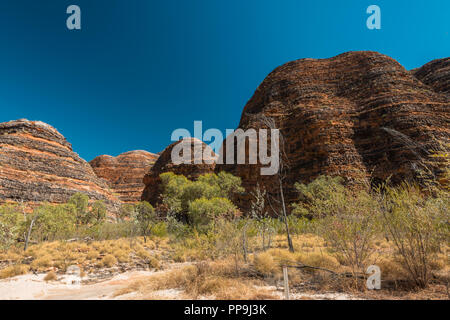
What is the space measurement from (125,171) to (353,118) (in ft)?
255

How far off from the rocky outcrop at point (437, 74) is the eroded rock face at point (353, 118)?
0.45 feet

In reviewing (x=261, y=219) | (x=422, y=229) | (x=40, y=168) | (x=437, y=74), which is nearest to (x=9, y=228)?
(x=261, y=219)

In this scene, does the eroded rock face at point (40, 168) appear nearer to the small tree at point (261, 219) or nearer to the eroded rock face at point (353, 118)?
the eroded rock face at point (353, 118)

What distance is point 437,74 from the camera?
33.2 m

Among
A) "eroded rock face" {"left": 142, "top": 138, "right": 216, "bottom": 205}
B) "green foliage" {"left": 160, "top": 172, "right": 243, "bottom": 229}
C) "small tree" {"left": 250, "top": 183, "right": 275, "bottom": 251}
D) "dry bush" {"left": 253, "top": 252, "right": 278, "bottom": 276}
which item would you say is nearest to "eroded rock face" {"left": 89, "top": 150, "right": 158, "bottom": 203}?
"eroded rock face" {"left": 142, "top": 138, "right": 216, "bottom": 205}

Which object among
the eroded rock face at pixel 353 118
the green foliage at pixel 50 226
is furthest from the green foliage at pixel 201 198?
the green foliage at pixel 50 226

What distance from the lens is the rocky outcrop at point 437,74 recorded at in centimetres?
3091

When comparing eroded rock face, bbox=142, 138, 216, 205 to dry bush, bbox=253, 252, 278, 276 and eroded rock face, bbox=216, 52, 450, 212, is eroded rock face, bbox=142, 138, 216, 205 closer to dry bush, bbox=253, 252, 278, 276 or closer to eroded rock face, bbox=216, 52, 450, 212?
eroded rock face, bbox=216, 52, 450, 212

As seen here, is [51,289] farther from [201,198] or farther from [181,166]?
[181,166]

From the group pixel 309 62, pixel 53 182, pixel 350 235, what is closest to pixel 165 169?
pixel 53 182

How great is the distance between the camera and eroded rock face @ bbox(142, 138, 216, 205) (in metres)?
43.4

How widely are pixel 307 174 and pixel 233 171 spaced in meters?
11.3
